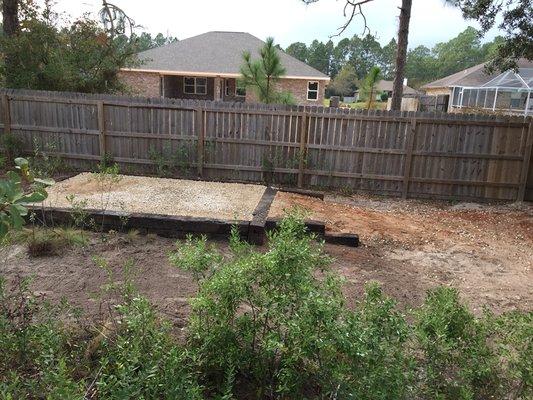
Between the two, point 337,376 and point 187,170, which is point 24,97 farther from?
point 337,376

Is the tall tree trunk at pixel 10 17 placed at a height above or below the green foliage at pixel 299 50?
below

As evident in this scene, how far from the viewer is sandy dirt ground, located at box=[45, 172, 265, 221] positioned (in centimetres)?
629

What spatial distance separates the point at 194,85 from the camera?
25.4 m

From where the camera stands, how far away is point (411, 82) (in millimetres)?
77000

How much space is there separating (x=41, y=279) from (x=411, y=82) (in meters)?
80.6

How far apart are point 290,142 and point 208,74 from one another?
15377mm

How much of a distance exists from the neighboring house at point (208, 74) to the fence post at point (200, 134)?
551 inches

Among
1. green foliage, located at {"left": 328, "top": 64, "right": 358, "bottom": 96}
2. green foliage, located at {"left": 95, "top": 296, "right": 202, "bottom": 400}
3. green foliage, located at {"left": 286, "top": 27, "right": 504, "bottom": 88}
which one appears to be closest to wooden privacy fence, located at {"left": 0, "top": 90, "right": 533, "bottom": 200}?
green foliage, located at {"left": 95, "top": 296, "right": 202, "bottom": 400}

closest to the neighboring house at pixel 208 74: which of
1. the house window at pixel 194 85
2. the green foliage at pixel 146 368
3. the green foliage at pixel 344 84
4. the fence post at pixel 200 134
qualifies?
the house window at pixel 194 85

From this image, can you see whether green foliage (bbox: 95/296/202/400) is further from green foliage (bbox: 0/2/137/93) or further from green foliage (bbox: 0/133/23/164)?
green foliage (bbox: 0/2/137/93)

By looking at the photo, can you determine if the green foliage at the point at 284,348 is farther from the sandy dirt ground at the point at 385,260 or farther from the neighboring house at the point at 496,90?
the neighboring house at the point at 496,90

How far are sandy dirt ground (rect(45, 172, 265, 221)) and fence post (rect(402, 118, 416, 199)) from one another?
292 centimetres

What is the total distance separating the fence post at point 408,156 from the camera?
8.65 meters

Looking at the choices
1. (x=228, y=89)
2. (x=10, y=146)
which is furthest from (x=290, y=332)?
(x=228, y=89)
